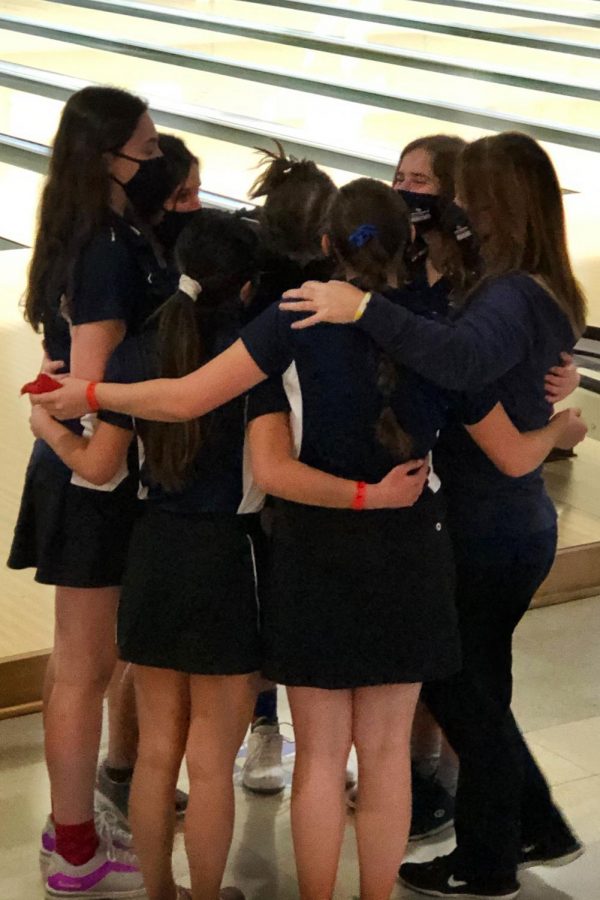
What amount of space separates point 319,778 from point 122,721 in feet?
2.13

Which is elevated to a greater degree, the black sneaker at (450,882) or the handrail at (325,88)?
the handrail at (325,88)

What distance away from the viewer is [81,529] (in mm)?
2113

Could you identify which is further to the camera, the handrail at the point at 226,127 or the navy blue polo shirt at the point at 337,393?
the handrail at the point at 226,127

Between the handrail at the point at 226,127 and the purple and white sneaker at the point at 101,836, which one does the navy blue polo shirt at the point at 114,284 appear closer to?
the purple and white sneaker at the point at 101,836

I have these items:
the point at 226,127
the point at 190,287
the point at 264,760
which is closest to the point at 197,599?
the point at 190,287

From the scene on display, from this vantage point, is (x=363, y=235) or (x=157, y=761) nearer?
(x=363, y=235)

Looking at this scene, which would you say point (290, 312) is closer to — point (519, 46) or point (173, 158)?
point (173, 158)

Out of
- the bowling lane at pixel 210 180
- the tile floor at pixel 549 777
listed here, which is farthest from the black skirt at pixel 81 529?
the bowling lane at pixel 210 180

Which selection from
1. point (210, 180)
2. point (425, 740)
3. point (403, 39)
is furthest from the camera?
point (403, 39)

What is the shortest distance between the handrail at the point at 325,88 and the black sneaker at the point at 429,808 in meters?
6.12

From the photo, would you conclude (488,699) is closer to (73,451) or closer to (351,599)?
(351,599)

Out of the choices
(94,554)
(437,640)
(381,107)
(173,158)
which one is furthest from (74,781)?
(381,107)

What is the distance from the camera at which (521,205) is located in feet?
6.56

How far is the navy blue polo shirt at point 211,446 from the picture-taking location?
1.95 m
